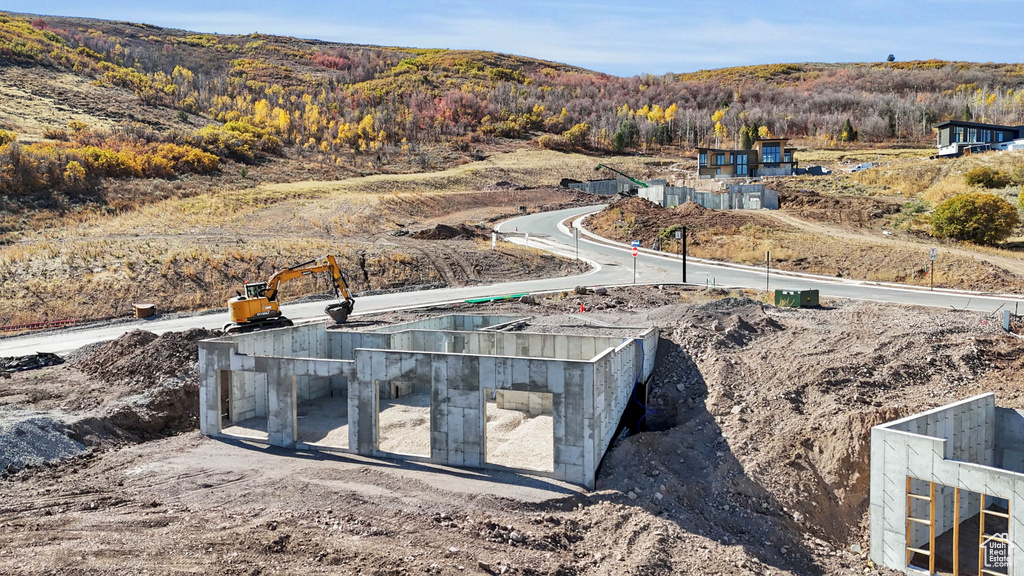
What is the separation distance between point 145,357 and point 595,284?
75.9 ft

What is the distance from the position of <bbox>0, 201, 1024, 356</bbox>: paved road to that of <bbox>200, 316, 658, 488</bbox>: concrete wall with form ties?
1118cm

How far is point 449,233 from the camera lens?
5562 cm

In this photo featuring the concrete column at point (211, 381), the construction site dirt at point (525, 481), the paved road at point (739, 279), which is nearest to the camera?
the construction site dirt at point (525, 481)

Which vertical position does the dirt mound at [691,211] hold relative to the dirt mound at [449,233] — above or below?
above

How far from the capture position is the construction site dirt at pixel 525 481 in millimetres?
14148

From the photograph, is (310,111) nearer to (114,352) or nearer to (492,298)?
(492,298)

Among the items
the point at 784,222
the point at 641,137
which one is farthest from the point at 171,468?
the point at 641,137

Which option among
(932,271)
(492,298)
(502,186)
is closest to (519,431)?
(492,298)

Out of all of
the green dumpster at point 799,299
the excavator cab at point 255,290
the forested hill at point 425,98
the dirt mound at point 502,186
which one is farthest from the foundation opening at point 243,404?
the forested hill at point 425,98

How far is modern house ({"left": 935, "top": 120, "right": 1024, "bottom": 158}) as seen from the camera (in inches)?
3137

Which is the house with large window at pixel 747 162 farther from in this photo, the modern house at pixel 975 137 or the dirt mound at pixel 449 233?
the dirt mound at pixel 449 233

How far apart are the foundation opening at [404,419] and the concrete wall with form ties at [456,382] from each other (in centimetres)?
73

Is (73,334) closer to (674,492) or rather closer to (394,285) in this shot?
(394,285)

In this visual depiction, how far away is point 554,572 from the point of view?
13789mm
